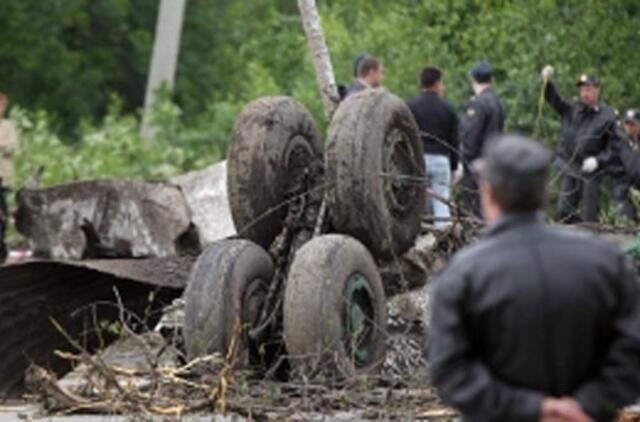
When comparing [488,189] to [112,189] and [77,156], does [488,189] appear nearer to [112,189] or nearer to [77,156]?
[112,189]

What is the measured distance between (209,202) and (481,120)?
96.0 inches

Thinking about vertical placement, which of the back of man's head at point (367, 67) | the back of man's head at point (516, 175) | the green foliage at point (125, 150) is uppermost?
the back of man's head at point (516, 175)

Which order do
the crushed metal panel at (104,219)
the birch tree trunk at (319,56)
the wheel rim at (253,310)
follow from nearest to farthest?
the wheel rim at (253,310) < the birch tree trunk at (319,56) < the crushed metal panel at (104,219)

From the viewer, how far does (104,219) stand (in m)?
18.6

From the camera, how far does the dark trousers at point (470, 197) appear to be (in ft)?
52.5

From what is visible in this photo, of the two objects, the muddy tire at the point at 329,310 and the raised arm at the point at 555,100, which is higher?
the raised arm at the point at 555,100

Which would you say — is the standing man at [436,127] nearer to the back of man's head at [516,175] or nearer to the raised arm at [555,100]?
the raised arm at [555,100]

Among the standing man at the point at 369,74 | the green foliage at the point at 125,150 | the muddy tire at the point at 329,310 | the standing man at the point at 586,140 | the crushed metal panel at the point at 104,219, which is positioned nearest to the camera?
the muddy tire at the point at 329,310

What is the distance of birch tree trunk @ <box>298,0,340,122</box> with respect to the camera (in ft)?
44.6

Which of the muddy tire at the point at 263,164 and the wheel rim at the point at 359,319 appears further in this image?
the muddy tire at the point at 263,164

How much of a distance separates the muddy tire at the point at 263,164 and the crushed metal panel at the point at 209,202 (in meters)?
5.52

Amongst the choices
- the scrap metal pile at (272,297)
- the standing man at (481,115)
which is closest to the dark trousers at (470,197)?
the standing man at (481,115)

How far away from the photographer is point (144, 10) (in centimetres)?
4341

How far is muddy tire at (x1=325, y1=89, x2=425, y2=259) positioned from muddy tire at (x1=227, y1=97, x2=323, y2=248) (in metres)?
0.47
